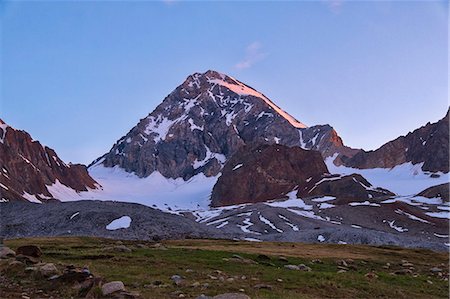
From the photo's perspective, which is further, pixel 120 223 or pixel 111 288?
pixel 120 223

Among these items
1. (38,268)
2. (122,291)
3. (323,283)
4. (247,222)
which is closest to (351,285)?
(323,283)

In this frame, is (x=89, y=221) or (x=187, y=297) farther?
(x=89, y=221)

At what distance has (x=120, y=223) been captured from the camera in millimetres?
102562

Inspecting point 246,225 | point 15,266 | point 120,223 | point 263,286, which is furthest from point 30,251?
point 246,225

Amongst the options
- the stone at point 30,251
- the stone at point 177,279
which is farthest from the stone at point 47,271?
the stone at point 30,251

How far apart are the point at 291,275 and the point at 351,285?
4366mm

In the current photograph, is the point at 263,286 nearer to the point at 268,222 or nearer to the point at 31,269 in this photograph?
the point at 31,269

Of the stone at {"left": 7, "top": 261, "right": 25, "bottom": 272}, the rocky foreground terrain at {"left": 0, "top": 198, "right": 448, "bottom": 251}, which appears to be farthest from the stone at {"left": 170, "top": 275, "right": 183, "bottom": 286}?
the rocky foreground terrain at {"left": 0, "top": 198, "right": 448, "bottom": 251}

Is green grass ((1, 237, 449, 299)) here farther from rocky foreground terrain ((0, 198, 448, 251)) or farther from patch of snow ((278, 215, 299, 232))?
patch of snow ((278, 215, 299, 232))

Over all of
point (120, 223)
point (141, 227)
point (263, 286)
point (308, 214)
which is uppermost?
point (308, 214)

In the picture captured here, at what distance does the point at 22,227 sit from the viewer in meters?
101

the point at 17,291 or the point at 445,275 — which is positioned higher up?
the point at 17,291

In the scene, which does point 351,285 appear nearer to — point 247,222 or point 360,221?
point 247,222

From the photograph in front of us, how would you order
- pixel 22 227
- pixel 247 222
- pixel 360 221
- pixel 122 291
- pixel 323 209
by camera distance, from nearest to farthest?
1. pixel 122 291
2. pixel 22 227
3. pixel 247 222
4. pixel 360 221
5. pixel 323 209
